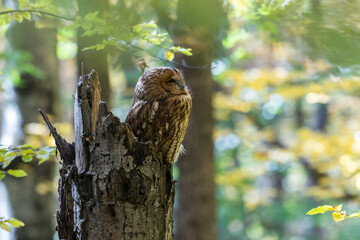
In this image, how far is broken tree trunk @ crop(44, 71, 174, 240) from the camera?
5.68 feet

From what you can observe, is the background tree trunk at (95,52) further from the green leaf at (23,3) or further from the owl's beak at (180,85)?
the owl's beak at (180,85)

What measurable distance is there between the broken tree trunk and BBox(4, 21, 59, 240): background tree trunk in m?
3.44

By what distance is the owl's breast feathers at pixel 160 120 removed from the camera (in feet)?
6.64

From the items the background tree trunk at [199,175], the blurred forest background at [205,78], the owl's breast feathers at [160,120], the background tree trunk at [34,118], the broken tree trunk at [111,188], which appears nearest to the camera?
the broken tree trunk at [111,188]

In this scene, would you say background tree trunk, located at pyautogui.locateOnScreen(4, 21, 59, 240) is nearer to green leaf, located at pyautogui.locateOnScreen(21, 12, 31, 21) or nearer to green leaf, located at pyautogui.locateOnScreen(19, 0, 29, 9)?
green leaf, located at pyautogui.locateOnScreen(21, 12, 31, 21)

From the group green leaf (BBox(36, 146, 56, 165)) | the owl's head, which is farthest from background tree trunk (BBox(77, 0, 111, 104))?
green leaf (BBox(36, 146, 56, 165))

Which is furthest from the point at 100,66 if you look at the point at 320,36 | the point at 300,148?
the point at 300,148

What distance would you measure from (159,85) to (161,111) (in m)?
0.16

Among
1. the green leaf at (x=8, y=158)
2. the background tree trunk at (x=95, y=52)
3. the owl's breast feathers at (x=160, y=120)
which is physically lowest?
the green leaf at (x=8, y=158)

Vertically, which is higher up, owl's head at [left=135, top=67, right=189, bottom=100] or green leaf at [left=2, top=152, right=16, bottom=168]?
owl's head at [left=135, top=67, right=189, bottom=100]

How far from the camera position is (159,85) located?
2.09 meters

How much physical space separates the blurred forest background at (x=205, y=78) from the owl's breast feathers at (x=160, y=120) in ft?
0.96

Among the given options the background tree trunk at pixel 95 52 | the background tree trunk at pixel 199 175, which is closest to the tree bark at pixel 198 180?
the background tree trunk at pixel 199 175

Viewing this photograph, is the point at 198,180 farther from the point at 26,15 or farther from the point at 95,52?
the point at 26,15
